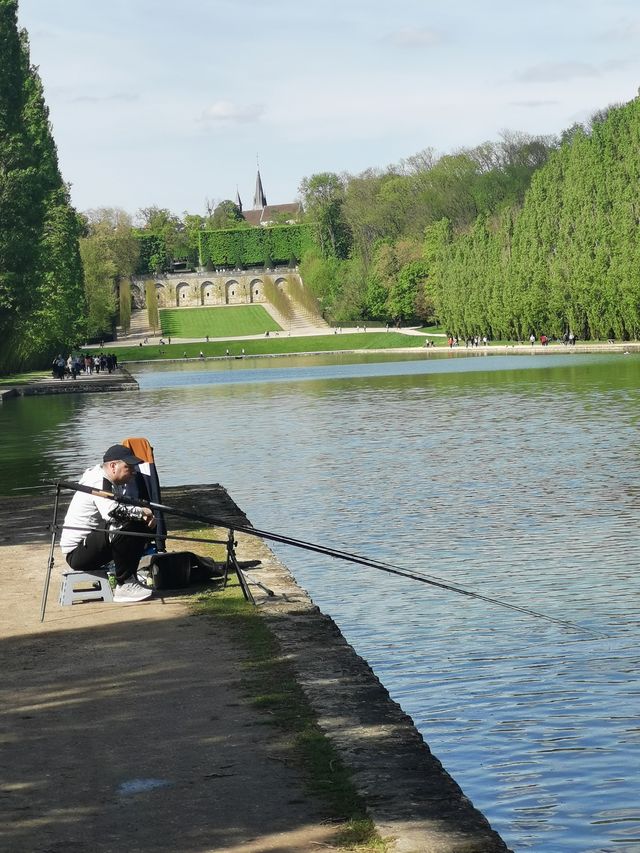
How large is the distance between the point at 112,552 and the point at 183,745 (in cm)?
385

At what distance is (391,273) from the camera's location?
11700 centimetres

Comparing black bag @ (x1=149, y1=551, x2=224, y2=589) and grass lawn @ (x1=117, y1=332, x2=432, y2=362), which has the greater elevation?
black bag @ (x1=149, y1=551, x2=224, y2=589)

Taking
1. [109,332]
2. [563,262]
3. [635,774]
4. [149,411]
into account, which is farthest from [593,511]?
[109,332]

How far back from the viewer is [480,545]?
13.4m

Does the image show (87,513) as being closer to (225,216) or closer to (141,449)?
(141,449)

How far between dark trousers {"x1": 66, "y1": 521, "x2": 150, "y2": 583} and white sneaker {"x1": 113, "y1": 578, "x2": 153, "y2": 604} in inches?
3.1

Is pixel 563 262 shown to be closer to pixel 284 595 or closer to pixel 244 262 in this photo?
pixel 284 595

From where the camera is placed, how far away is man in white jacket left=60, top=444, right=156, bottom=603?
9.67 metres

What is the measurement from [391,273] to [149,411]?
81.1 m

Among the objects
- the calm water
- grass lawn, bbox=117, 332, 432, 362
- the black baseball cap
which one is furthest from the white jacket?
grass lawn, bbox=117, 332, 432, 362

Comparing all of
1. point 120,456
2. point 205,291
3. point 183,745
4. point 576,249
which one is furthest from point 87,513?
point 205,291

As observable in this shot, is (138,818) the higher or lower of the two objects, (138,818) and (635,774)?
the higher

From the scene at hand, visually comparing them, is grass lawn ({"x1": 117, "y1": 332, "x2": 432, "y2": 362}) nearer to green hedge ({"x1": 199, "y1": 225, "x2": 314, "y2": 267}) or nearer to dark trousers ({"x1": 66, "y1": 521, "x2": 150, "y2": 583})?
green hedge ({"x1": 199, "y1": 225, "x2": 314, "y2": 267})

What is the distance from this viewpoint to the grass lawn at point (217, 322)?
5477 inches
